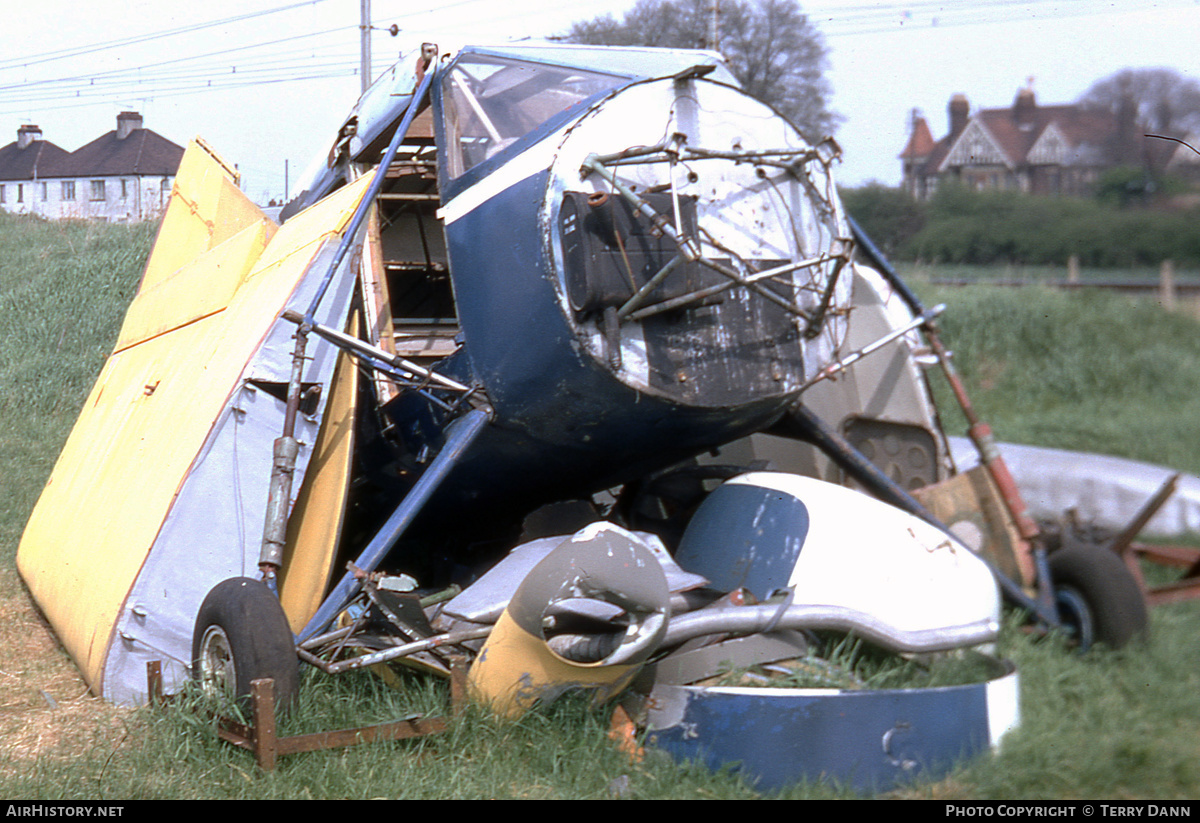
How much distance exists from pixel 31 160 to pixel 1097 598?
1544cm

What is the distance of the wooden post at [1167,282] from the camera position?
1.46 meters

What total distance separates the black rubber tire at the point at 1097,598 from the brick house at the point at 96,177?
560 inches

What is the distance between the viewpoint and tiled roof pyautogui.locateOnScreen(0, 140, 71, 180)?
47.7 feet

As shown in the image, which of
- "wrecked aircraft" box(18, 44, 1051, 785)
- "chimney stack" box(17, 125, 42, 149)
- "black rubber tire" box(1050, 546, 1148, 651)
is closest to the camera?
"wrecked aircraft" box(18, 44, 1051, 785)

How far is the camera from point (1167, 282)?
4.86 feet

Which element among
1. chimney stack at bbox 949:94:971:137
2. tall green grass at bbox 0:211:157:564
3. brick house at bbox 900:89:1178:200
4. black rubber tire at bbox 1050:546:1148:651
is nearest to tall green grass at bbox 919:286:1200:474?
brick house at bbox 900:89:1178:200

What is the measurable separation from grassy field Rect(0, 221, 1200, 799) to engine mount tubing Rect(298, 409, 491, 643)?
26cm

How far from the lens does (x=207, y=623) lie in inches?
153

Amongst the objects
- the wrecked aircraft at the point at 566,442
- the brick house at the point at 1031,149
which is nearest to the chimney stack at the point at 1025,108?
the brick house at the point at 1031,149

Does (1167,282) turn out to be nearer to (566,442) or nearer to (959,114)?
(959,114)

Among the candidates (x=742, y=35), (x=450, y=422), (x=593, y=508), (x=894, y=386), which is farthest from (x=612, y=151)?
(x=742, y=35)

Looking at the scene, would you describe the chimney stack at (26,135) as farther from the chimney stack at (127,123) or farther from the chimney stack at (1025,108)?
the chimney stack at (1025,108)

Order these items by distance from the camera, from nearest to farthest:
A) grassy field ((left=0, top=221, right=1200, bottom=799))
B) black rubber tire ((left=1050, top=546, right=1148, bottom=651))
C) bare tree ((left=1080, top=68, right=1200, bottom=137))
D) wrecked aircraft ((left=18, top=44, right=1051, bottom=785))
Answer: bare tree ((left=1080, top=68, right=1200, bottom=137)), grassy field ((left=0, top=221, right=1200, bottom=799)), wrecked aircraft ((left=18, top=44, right=1051, bottom=785)), black rubber tire ((left=1050, top=546, right=1148, bottom=651))

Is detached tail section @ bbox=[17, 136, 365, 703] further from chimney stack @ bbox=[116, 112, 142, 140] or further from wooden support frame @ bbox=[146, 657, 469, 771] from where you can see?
chimney stack @ bbox=[116, 112, 142, 140]
